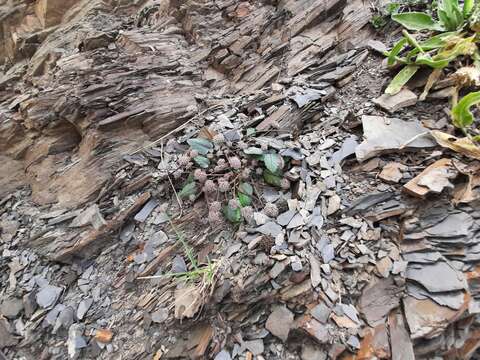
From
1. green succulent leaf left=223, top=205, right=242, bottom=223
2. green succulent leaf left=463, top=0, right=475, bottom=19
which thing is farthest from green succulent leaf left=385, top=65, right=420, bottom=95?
green succulent leaf left=223, top=205, right=242, bottom=223

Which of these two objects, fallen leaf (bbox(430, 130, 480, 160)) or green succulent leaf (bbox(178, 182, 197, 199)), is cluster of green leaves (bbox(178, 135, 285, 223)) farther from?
fallen leaf (bbox(430, 130, 480, 160))

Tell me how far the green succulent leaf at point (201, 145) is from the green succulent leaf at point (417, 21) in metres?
2.82

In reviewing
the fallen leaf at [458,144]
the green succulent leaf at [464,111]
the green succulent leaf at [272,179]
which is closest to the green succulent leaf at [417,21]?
the green succulent leaf at [464,111]

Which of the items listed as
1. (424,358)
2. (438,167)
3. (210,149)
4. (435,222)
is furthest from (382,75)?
(424,358)

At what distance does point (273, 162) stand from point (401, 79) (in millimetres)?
1767

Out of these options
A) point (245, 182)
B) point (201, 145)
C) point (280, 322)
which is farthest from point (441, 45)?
point (280, 322)

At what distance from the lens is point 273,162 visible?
314 centimetres

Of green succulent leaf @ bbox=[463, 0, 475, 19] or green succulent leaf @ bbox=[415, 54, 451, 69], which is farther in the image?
green succulent leaf @ bbox=[463, 0, 475, 19]

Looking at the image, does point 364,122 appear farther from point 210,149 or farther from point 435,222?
point 210,149

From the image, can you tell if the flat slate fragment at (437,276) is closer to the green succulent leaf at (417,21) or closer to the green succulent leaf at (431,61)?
the green succulent leaf at (431,61)

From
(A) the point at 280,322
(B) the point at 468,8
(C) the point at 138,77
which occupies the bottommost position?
(A) the point at 280,322

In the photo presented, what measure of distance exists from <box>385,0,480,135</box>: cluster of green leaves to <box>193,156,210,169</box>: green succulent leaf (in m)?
2.15

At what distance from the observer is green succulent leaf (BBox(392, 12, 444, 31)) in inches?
145

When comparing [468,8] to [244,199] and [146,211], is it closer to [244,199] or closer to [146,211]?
[244,199]
